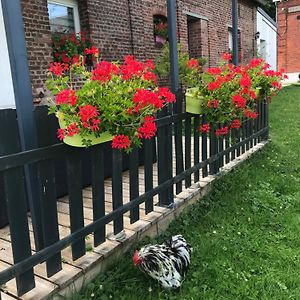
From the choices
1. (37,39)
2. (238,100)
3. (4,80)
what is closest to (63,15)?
(37,39)

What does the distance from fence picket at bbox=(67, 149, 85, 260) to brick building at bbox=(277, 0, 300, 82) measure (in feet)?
81.5

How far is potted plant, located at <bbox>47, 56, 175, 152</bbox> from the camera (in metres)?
1.89

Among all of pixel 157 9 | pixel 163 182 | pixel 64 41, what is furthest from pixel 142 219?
pixel 157 9

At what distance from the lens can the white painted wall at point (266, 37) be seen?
16250mm

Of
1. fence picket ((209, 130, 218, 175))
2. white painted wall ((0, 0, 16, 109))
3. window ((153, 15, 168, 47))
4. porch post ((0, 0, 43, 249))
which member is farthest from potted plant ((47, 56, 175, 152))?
window ((153, 15, 168, 47))

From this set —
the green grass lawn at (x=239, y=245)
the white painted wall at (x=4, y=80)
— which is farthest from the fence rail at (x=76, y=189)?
the white painted wall at (x=4, y=80)

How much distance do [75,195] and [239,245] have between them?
1353 millimetres

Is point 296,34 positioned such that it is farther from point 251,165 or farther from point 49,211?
point 49,211

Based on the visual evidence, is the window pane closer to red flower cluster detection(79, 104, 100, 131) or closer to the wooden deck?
the wooden deck

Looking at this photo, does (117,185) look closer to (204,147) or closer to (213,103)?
(213,103)

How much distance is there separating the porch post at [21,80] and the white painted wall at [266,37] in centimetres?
1456

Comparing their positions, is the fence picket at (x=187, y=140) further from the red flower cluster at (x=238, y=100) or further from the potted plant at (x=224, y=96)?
the red flower cluster at (x=238, y=100)

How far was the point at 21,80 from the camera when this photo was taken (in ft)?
6.64

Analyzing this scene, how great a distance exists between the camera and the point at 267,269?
2.48 m
